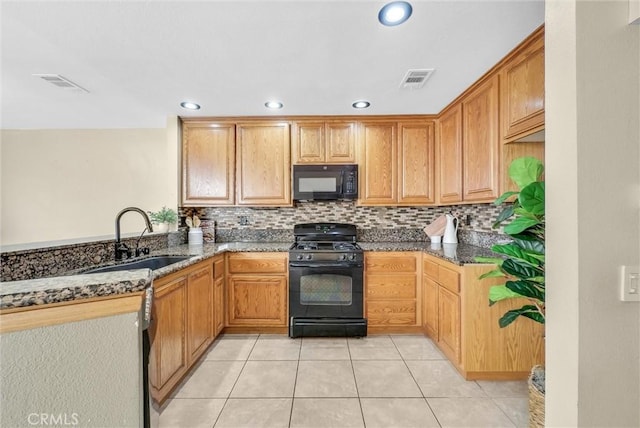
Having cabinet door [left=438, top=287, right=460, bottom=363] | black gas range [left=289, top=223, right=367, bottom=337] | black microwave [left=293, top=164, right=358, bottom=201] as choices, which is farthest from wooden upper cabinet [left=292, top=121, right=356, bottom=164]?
cabinet door [left=438, top=287, right=460, bottom=363]

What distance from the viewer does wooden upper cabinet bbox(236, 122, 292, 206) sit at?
2967 millimetres

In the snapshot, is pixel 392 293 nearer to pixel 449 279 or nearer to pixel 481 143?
pixel 449 279

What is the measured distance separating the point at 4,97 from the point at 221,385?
328 cm

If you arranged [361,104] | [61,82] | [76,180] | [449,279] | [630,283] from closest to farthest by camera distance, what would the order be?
[630,283], [449,279], [61,82], [361,104], [76,180]

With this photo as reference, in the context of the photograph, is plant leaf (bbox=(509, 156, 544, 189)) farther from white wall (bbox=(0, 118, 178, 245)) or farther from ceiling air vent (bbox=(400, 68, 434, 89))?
white wall (bbox=(0, 118, 178, 245))

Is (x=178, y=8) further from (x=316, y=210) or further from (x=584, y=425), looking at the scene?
(x=584, y=425)

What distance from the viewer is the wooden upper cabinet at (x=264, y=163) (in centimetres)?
297

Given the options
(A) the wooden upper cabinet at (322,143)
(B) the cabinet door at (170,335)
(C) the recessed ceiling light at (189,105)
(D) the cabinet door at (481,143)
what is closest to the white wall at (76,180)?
(C) the recessed ceiling light at (189,105)

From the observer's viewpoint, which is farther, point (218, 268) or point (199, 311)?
point (218, 268)

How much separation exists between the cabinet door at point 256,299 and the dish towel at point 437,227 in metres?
1.61

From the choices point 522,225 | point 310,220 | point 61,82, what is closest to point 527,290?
point 522,225

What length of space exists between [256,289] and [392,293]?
132cm

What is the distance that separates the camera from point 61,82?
7.32ft

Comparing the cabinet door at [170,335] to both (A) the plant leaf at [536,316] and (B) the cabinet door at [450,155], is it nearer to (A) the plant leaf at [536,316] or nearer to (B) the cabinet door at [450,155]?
(A) the plant leaf at [536,316]
